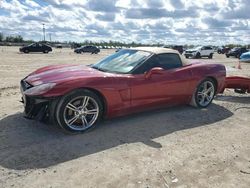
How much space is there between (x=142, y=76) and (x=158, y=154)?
164 centimetres

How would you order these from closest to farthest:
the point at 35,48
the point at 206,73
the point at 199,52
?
the point at 206,73
the point at 199,52
the point at 35,48

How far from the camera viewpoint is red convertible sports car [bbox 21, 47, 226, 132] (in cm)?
429

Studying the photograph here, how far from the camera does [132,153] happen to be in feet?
Result: 12.7

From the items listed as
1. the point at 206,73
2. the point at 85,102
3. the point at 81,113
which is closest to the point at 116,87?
the point at 85,102

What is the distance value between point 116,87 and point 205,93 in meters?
2.50

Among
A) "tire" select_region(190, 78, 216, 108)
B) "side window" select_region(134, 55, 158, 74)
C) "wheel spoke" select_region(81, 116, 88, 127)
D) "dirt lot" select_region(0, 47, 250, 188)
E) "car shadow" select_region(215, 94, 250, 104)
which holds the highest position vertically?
"side window" select_region(134, 55, 158, 74)

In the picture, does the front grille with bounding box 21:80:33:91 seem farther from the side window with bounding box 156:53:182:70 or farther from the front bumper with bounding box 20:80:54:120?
the side window with bounding box 156:53:182:70

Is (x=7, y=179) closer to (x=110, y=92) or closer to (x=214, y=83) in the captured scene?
(x=110, y=92)

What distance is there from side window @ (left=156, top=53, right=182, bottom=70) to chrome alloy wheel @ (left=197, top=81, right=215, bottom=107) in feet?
2.64

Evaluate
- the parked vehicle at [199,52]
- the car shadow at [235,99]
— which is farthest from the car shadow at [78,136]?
the parked vehicle at [199,52]

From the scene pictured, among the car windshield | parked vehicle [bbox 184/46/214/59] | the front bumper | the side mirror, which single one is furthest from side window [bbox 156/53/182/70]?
parked vehicle [bbox 184/46/214/59]

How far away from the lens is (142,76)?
5.05 meters

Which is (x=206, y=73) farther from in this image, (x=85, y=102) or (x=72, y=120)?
(x=72, y=120)

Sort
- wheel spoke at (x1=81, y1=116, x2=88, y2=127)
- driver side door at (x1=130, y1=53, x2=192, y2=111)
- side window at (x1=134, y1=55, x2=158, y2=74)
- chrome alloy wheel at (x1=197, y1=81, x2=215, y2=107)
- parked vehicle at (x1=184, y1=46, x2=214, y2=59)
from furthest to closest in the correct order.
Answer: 1. parked vehicle at (x1=184, y1=46, x2=214, y2=59)
2. chrome alloy wheel at (x1=197, y1=81, x2=215, y2=107)
3. side window at (x1=134, y1=55, x2=158, y2=74)
4. driver side door at (x1=130, y1=53, x2=192, y2=111)
5. wheel spoke at (x1=81, y1=116, x2=88, y2=127)
